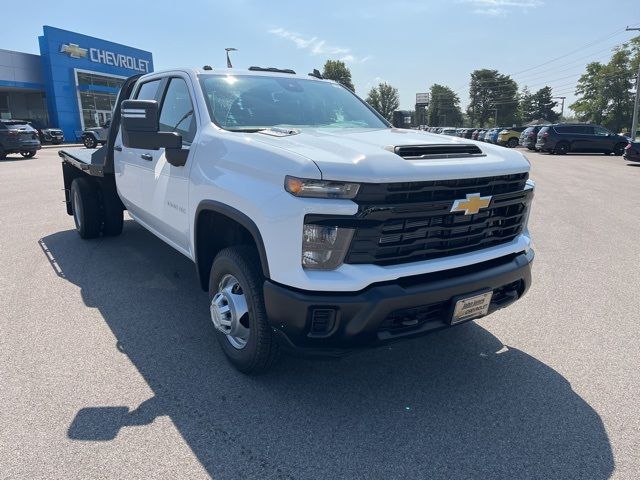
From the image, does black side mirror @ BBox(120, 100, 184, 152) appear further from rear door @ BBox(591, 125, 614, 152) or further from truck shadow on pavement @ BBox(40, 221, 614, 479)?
rear door @ BBox(591, 125, 614, 152)

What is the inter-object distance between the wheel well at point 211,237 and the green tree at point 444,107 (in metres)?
128

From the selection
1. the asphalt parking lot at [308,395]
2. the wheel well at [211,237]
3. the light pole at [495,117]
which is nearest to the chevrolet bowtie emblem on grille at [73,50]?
the asphalt parking lot at [308,395]

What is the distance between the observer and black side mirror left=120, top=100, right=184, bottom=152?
3092 mm

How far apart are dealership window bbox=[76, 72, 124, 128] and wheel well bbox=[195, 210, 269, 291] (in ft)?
128

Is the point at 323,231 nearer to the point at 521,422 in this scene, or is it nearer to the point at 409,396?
the point at 409,396

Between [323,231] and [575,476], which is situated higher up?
[323,231]

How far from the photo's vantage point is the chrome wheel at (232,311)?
2959 millimetres

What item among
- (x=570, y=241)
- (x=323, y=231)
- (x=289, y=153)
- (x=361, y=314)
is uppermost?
(x=289, y=153)

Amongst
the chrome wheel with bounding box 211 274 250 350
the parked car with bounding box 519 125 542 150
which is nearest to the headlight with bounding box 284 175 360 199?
the chrome wheel with bounding box 211 274 250 350

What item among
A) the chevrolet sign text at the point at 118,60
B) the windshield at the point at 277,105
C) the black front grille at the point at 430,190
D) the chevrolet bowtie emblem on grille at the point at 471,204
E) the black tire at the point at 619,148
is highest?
the chevrolet sign text at the point at 118,60

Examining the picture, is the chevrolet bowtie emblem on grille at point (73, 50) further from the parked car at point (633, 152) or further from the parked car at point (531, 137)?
the parked car at point (633, 152)

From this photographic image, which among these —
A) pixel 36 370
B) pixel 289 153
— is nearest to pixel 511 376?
pixel 289 153

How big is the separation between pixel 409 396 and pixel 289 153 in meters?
1.63

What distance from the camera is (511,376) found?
3133 mm
